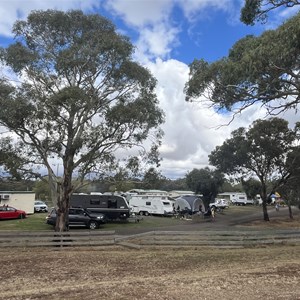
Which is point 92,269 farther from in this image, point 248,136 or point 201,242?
point 248,136

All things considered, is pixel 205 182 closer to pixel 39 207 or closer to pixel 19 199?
pixel 39 207

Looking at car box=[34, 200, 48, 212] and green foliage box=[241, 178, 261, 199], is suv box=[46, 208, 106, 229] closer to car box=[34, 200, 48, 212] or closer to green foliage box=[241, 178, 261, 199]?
car box=[34, 200, 48, 212]

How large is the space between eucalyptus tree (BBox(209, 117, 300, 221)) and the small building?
81.4 feet

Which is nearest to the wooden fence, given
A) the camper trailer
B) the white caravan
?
the camper trailer

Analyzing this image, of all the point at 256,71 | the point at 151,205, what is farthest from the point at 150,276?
the point at 151,205

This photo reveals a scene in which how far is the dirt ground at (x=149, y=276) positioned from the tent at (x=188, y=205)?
36063mm

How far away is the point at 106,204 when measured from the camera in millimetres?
40938

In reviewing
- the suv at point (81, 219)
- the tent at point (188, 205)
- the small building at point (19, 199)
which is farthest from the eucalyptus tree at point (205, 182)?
the suv at point (81, 219)

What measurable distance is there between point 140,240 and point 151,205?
1322 inches

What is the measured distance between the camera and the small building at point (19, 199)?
48.3 m

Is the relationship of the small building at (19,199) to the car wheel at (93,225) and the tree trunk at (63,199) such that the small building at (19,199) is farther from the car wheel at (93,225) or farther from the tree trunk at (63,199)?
the tree trunk at (63,199)

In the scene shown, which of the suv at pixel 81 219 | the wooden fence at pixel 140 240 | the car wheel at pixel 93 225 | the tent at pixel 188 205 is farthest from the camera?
the tent at pixel 188 205

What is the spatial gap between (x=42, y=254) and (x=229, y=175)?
3630 cm

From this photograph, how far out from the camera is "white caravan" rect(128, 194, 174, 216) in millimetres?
51844
